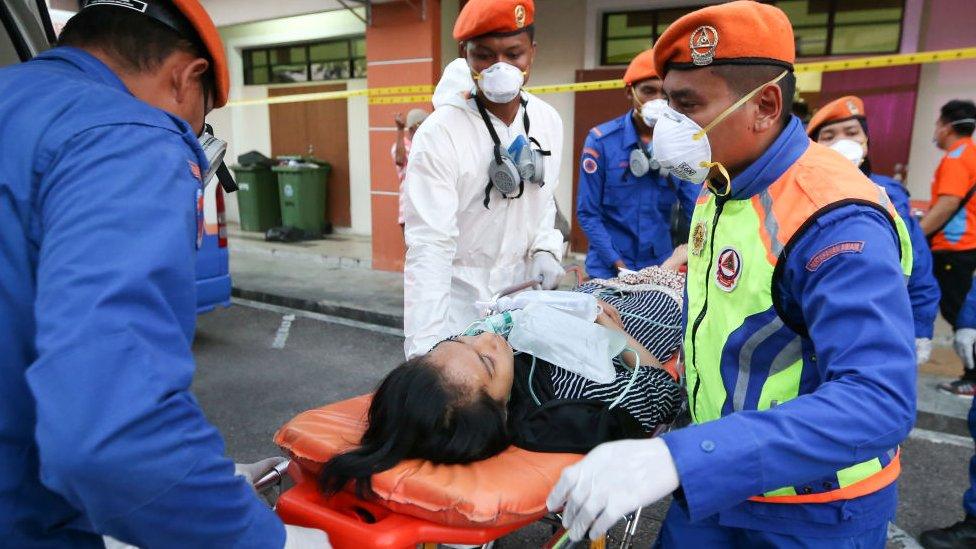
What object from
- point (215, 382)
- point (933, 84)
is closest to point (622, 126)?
point (215, 382)

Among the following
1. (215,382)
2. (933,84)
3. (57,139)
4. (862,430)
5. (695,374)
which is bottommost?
(215,382)

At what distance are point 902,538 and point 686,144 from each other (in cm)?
250

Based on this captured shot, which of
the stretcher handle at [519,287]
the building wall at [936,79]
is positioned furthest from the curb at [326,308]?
the building wall at [936,79]

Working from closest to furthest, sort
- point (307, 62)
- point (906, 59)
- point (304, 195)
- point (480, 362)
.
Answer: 1. point (480, 362)
2. point (906, 59)
3. point (304, 195)
4. point (307, 62)

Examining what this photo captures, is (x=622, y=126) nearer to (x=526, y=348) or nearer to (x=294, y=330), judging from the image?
(x=526, y=348)

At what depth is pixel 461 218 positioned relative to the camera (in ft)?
8.57

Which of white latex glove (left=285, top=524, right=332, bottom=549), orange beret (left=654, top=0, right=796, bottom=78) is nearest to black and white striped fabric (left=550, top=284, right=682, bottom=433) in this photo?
white latex glove (left=285, top=524, right=332, bottom=549)

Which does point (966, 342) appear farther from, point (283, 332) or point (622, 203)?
point (283, 332)

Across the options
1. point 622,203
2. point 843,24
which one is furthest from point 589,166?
point 843,24

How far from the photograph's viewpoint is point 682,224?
344 cm

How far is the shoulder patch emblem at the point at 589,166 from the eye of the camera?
359 cm

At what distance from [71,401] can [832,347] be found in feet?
3.71

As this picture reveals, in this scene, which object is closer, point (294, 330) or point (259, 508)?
point (259, 508)

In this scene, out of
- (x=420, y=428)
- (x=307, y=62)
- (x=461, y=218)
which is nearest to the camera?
(x=420, y=428)
